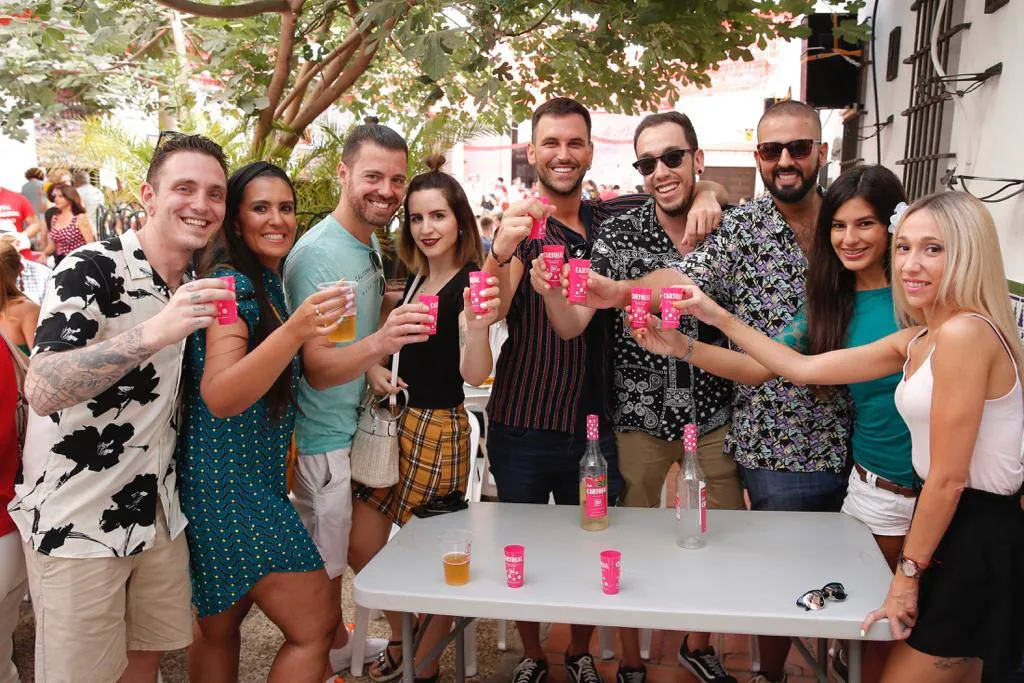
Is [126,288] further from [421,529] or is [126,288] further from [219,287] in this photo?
[421,529]

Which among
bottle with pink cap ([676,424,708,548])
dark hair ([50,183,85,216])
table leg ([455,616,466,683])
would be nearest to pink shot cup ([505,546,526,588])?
bottle with pink cap ([676,424,708,548])

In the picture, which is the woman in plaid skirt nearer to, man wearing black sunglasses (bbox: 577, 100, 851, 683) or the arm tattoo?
man wearing black sunglasses (bbox: 577, 100, 851, 683)

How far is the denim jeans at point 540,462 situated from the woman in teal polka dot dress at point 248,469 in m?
→ 0.89

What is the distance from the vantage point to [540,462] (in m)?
3.07

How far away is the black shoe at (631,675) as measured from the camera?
3113 millimetres

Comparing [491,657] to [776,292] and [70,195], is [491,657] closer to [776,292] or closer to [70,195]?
[776,292]

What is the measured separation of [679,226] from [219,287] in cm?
180

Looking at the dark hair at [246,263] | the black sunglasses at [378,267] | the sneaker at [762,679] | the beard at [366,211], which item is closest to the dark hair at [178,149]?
the dark hair at [246,263]

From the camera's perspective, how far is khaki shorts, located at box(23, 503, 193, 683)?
2090 mm

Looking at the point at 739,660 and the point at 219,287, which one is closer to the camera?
the point at 219,287

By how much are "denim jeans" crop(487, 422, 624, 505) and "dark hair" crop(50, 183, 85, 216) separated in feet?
23.7

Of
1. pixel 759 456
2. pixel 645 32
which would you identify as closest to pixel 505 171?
pixel 645 32

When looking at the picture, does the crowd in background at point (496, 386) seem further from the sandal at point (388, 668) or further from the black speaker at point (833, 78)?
the black speaker at point (833, 78)

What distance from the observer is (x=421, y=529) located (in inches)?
104
